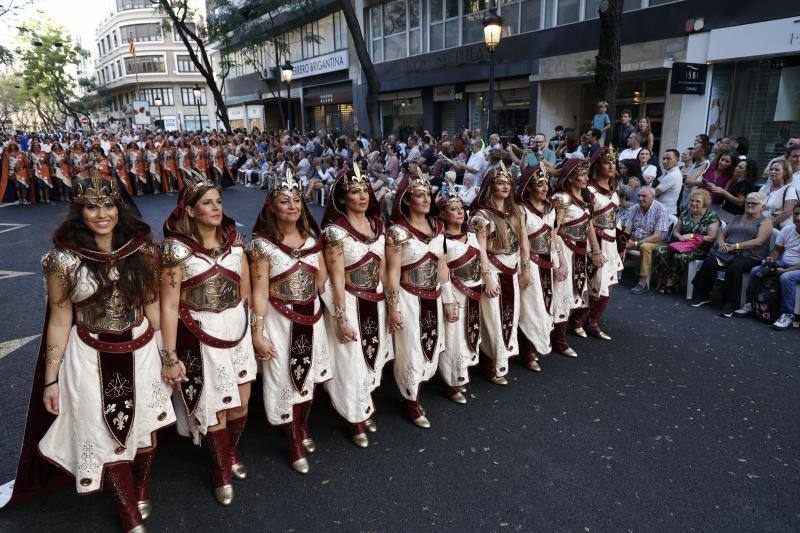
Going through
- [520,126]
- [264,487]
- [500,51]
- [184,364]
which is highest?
[500,51]

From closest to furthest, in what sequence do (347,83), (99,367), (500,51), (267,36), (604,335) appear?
(99,367)
(604,335)
(500,51)
(267,36)
(347,83)

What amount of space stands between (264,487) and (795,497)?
10.7 feet

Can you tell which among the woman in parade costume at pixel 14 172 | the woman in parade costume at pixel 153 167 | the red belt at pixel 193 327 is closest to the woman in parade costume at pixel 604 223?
the red belt at pixel 193 327

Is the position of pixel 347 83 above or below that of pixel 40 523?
above

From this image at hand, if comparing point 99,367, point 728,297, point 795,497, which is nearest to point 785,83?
point 728,297

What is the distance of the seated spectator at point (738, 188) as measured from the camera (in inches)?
299

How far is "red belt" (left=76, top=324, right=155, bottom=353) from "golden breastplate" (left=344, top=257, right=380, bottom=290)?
135 cm

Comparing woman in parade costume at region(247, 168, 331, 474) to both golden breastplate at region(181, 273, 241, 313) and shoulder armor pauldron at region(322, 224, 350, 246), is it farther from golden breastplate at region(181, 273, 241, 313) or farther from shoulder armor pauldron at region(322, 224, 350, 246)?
golden breastplate at region(181, 273, 241, 313)

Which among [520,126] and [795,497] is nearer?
[795,497]

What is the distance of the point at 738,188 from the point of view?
7727 mm

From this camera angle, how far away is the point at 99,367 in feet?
8.86

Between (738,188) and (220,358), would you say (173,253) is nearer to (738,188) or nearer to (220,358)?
(220,358)

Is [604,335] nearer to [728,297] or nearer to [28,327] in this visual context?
[728,297]

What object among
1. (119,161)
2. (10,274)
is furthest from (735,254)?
(119,161)
